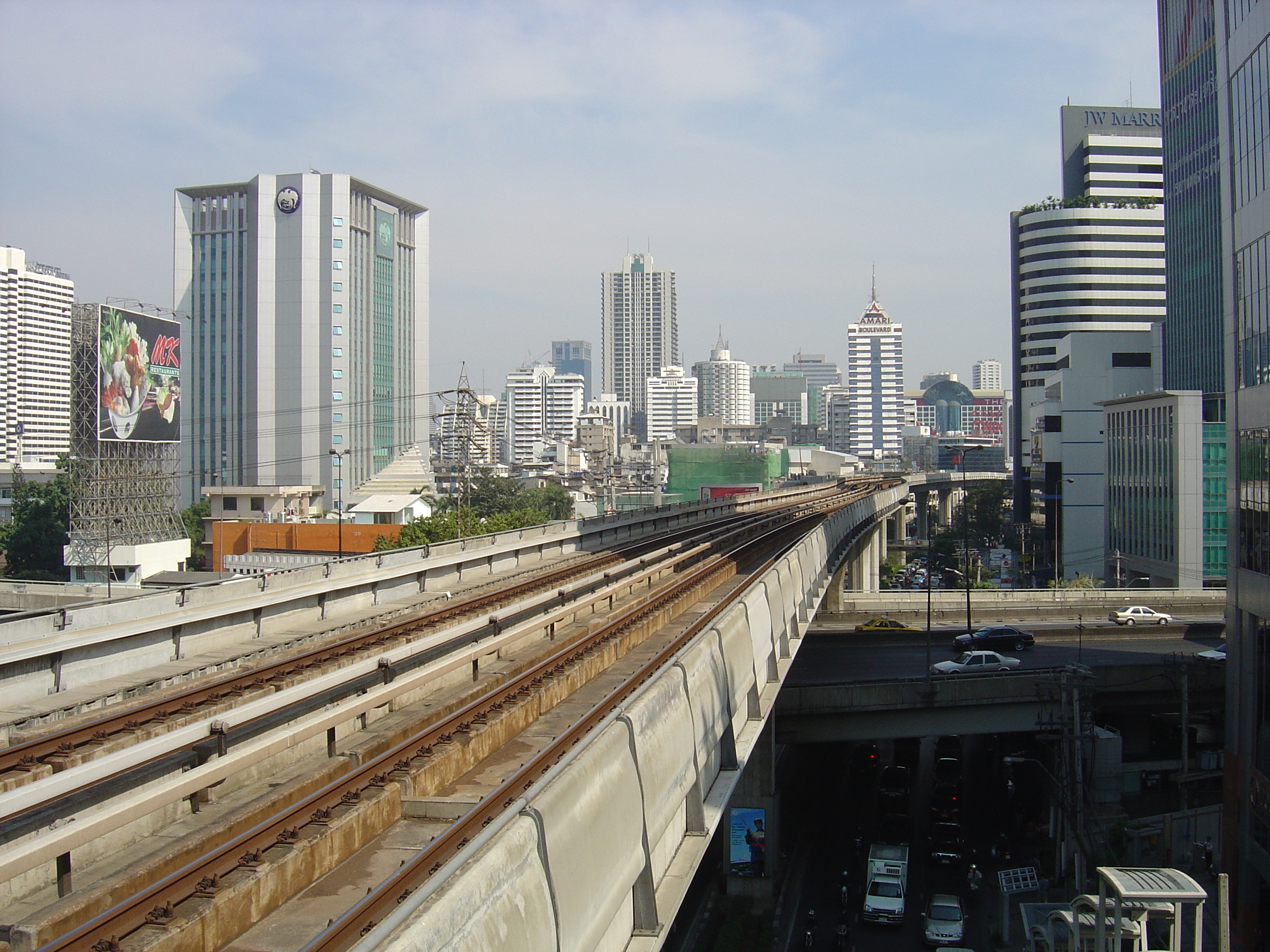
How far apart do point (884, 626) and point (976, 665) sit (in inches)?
407

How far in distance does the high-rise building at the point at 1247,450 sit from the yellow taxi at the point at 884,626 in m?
16.7

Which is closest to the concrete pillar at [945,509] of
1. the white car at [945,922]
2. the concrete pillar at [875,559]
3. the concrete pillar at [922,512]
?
the concrete pillar at [922,512]

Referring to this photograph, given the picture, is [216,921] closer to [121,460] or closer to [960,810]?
[960,810]

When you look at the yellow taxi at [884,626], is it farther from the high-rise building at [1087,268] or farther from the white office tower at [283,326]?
the white office tower at [283,326]

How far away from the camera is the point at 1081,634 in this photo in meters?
39.1

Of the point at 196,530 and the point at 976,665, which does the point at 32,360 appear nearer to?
the point at 196,530

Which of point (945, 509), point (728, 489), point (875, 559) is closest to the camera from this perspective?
point (875, 559)

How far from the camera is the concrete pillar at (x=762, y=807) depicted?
25312 millimetres

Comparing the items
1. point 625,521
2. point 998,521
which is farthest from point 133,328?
point 998,521

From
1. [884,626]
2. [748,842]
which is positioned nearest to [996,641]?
[884,626]

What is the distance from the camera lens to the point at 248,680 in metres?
13.4

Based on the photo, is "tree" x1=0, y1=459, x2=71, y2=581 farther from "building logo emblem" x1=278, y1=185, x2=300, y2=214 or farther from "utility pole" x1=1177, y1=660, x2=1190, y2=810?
"utility pole" x1=1177, y1=660, x2=1190, y2=810

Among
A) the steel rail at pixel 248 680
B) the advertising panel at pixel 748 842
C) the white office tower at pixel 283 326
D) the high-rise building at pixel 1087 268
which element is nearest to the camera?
the steel rail at pixel 248 680

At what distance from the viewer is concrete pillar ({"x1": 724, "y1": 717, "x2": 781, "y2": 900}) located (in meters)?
25.3
